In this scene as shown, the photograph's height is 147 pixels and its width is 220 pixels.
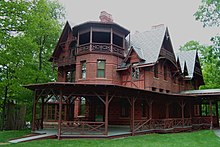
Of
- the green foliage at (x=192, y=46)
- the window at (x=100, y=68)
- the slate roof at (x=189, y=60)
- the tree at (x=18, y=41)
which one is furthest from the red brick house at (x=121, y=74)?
the green foliage at (x=192, y=46)

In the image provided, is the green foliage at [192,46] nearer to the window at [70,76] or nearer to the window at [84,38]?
the window at [84,38]

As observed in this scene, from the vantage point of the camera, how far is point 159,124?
18609 millimetres

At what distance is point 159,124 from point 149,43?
7.44m

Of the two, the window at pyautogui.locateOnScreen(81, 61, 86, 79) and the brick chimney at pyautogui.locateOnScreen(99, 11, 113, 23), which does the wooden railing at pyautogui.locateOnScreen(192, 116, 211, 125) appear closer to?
the window at pyautogui.locateOnScreen(81, 61, 86, 79)

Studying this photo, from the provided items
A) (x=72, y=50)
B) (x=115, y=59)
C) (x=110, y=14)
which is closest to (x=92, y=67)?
(x=115, y=59)

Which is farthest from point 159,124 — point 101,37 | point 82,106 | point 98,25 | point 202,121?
point 98,25

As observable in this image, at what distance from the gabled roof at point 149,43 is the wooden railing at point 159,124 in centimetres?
490

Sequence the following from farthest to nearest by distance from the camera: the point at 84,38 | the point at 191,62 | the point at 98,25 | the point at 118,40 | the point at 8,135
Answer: the point at 191,62 < the point at 118,40 < the point at 84,38 < the point at 98,25 < the point at 8,135

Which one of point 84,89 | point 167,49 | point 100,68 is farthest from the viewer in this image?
point 167,49

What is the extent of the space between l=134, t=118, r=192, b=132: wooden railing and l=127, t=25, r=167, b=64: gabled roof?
4.90 m

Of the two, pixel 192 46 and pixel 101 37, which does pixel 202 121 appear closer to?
pixel 101 37

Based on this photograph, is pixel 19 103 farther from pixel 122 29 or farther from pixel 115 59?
pixel 122 29

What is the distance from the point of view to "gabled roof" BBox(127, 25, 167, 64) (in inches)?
765

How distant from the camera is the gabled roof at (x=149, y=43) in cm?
1944
